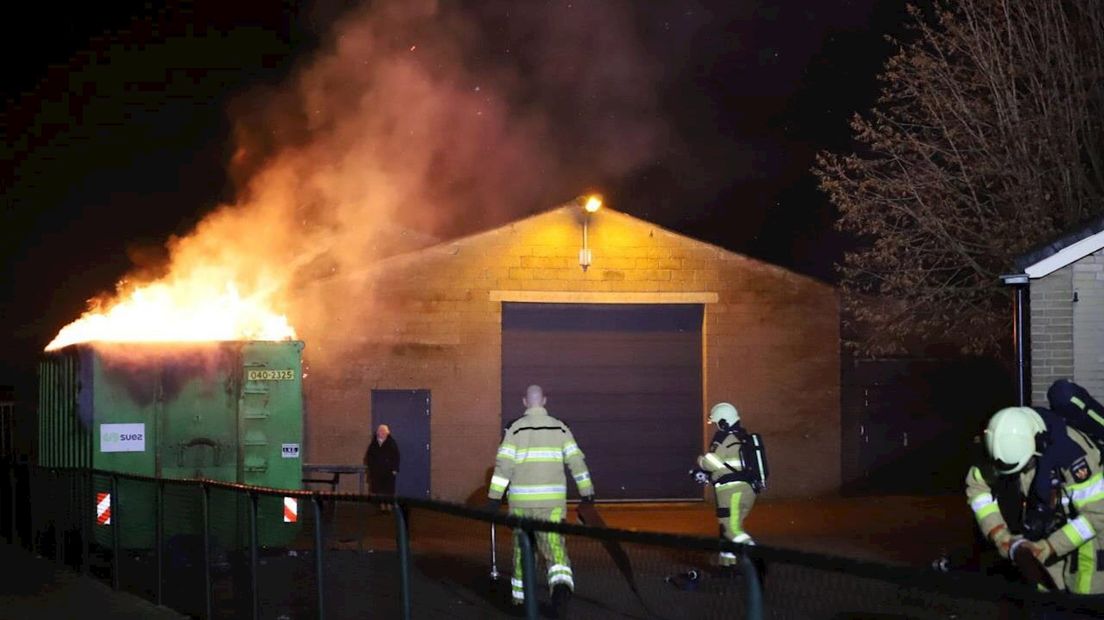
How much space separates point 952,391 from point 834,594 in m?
20.2

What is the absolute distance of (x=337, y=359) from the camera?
21.9m

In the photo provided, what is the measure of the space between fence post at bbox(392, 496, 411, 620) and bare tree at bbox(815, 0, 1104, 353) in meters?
13.2

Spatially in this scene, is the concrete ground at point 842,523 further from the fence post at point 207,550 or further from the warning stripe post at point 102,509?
the warning stripe post at point 102,509

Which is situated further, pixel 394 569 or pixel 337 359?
pixel 337 359

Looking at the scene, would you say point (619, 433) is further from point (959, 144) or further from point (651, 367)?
point (959, 144)

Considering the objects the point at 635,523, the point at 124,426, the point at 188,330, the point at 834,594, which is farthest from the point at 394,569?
the point at 635,523

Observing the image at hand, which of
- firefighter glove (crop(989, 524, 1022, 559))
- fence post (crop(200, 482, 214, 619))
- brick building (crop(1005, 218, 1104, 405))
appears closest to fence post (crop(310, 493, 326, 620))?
fence post (crop(200, 482, 214, 619))

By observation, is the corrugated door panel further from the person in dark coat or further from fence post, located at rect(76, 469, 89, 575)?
fence post, located at rect(76, 469, 89, 575)

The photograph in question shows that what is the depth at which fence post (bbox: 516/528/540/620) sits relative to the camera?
569 centimetres

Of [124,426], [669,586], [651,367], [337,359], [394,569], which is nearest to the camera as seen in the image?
[669,586]

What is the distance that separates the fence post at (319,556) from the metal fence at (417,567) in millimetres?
12

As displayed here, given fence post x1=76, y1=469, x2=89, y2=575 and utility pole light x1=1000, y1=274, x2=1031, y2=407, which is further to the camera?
utility pole light x1=1000, y1=274, x2=1031, y2=407

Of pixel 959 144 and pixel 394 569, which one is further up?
pixel 959 144

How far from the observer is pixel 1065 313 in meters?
13.3
